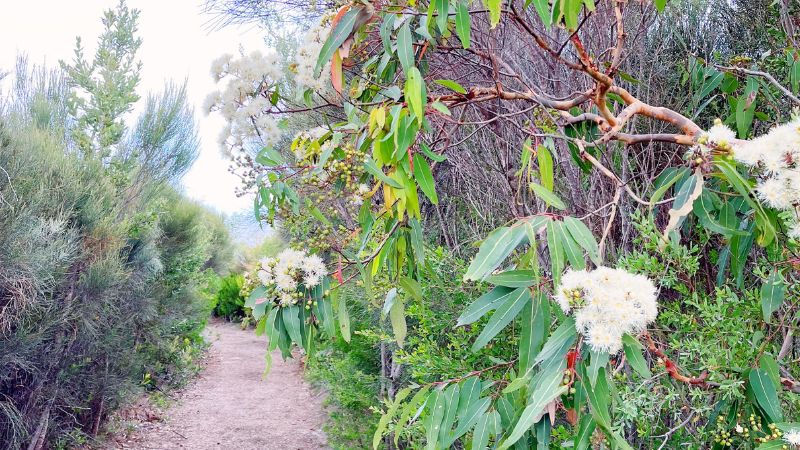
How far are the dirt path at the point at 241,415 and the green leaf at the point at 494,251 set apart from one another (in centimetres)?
284

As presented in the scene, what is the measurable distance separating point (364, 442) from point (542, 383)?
284cm

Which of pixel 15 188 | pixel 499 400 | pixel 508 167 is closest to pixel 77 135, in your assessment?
pixel 15 188

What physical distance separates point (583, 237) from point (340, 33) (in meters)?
0.66

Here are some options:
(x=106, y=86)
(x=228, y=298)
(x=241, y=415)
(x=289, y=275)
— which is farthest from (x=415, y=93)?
(x=228, y=298)

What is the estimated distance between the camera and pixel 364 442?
3354 mm

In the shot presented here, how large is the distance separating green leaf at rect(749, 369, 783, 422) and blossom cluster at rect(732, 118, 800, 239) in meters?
0.50

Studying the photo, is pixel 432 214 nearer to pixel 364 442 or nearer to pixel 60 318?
pixel 364 442

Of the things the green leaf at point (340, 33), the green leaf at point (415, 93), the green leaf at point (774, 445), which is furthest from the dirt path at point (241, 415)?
the green leaf at point (774, 445)

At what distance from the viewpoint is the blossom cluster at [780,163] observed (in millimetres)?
754

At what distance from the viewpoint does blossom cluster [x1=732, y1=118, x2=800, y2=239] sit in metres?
0.75

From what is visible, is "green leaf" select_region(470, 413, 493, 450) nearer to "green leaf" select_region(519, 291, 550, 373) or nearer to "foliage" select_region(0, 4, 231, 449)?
"green leaf" select_region(519, 291, 550, 373)

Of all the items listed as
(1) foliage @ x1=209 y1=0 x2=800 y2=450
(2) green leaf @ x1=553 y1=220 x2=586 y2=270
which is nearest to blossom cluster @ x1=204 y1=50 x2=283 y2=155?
(1) foliage @ x1=209 y1=0 x2=800 y2=450

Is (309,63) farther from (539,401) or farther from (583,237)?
(539,401)

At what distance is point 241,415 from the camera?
5383 mm
